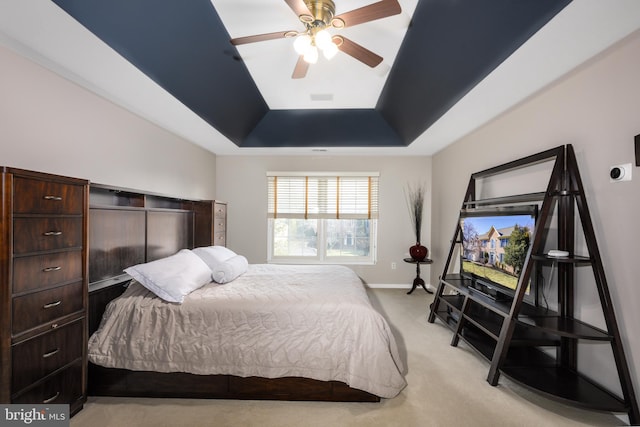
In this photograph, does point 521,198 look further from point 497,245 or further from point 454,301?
point 454,301

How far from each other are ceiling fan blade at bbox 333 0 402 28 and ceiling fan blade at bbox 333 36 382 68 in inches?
4.8

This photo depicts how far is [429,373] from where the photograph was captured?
2.28 meters

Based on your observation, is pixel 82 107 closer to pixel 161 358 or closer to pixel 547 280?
pixel 161 358

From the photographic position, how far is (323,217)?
4.85 m

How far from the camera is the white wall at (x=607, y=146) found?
1.73 meters

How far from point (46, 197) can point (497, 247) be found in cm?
332

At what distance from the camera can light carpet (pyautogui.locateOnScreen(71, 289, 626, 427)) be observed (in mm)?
1745

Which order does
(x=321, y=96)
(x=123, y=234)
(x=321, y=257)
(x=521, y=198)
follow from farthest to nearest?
(x=321, y=257) → (x=321, y=96) → (x=123, y=234) → (x=521, y=198)

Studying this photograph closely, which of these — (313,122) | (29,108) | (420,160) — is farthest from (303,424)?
(420,160)

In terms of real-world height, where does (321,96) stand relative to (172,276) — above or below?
above

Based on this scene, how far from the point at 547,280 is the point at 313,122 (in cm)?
321

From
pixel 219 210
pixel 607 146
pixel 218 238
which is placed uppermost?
pixel 607 146

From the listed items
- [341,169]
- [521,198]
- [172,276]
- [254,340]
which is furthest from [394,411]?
[341,169]

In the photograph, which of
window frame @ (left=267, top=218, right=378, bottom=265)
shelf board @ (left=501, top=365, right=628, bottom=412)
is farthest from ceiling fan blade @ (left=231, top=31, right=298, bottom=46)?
window frame @ (left=267, top=218, right=378, bottom=265)
